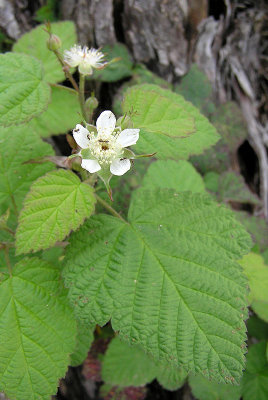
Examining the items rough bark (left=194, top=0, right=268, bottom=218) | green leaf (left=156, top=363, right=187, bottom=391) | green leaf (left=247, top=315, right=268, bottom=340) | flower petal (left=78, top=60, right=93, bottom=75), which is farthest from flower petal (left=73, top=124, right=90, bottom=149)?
rough bark (left=194, top=0, right=268, bottom=218)

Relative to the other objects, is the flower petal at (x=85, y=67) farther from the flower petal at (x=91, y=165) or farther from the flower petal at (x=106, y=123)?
the flower petal at (x=91, y=165)

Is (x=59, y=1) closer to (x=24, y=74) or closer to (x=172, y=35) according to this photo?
(x=172, y=35)

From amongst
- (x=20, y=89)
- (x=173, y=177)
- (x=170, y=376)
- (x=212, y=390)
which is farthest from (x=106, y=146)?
(x=212, y=390)

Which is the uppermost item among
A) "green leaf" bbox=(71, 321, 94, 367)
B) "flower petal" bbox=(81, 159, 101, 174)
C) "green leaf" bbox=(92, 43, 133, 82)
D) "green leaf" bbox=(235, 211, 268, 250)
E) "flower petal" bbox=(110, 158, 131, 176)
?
"flower petal" bbox=(81, 159, 101, 174)

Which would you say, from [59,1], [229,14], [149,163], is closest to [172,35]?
[229,14]

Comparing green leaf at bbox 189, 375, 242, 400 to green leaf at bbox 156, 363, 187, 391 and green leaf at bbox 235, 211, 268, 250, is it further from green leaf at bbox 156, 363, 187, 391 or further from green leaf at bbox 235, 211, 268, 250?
green leaf at bbox 235, 211, 268, 250

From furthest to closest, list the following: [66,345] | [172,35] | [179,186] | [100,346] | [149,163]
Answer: [172,35] → [100,346] → [149,163] → [179,186] → [66,345]

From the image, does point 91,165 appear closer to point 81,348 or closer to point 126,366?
point 81,348
